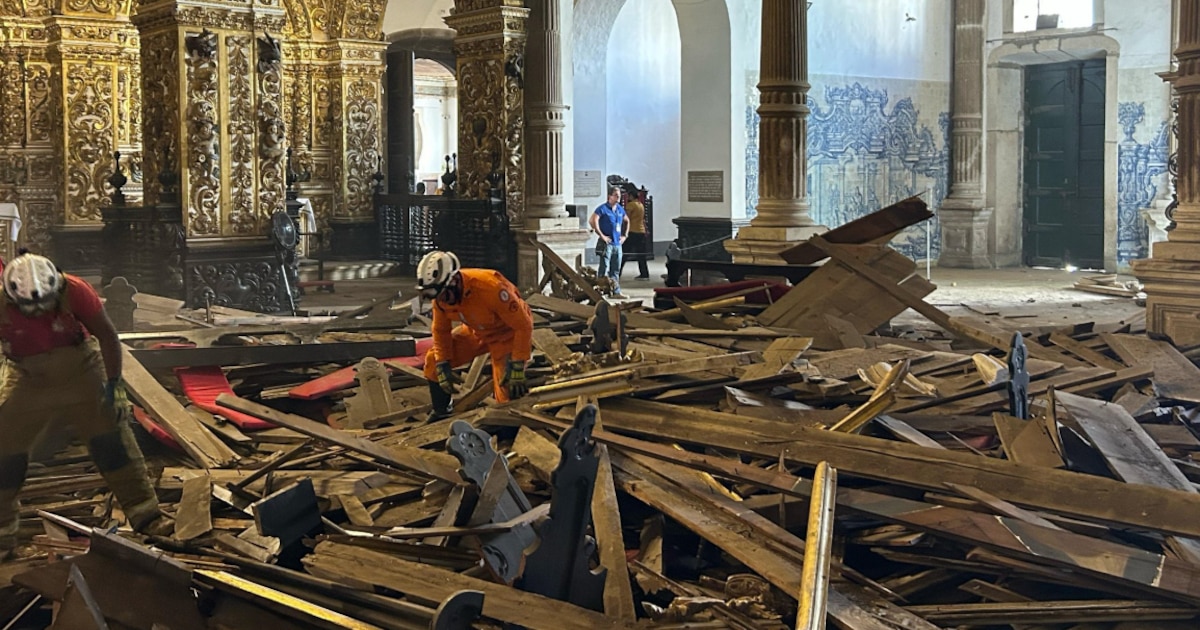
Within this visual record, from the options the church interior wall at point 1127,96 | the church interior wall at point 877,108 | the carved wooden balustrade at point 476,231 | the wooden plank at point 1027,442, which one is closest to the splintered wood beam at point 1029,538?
the wooden plank at point 1027,442

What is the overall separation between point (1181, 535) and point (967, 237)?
18.8 m

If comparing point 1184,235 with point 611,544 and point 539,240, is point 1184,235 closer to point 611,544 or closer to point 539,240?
point 611,544

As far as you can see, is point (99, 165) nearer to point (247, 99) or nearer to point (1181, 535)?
point (247, 99)

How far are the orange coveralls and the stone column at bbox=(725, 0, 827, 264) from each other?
6413 mm

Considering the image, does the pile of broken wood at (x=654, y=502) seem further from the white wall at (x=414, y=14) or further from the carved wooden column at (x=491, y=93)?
the white wall at (x=414, y=14)

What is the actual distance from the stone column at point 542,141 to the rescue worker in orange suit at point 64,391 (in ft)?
31.2

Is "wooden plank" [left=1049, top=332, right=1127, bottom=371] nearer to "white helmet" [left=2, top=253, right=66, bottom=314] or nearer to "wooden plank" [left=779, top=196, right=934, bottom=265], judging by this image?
"wooden plank" [left=779, top=196, right=934, bottom=265]

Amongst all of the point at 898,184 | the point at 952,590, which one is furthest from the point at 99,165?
the point at 952,590

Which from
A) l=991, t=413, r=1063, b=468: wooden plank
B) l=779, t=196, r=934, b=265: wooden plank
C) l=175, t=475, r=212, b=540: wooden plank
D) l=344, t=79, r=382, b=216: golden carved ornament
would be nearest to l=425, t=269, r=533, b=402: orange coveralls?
l=175, t=475, r=212, b=540: wooden plank

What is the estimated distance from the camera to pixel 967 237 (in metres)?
22.9

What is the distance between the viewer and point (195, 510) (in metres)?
5.54

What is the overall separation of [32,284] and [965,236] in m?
19.7

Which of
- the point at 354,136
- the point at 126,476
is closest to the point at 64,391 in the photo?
the point at 126,476

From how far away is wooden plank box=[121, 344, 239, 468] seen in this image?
258 inches
